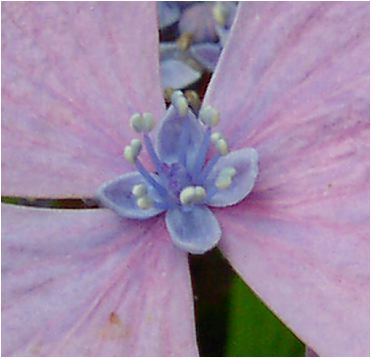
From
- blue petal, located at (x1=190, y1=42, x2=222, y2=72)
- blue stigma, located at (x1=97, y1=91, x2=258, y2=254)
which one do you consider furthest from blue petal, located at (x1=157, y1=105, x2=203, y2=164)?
blue petal, located at (x1=190, y1=42, x2=222, y2=72)

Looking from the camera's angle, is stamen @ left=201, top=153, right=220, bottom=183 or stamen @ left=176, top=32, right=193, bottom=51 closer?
stamen @ left=201, top=153, right=220, bottom=183

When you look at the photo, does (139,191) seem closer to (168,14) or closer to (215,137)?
(215,137)

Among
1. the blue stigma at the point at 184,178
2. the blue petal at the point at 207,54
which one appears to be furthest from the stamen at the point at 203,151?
the blue petal at the point at 207,54

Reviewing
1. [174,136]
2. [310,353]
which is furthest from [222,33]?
[310,353]

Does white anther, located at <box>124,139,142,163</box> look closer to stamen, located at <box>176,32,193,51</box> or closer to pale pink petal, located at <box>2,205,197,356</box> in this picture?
pale pink petal, located at <box>2,205,197,356</box>

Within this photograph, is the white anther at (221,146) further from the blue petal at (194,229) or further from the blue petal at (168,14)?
the blue petal at (168,14)

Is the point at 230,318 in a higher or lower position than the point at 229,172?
lower
